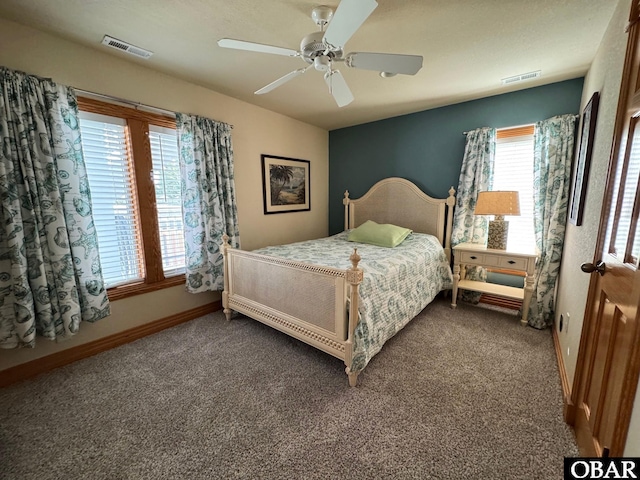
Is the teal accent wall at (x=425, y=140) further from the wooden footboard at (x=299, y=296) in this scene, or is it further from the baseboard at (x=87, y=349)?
the baseboard at (x=87, y=349)

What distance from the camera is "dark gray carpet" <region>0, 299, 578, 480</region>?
4.33 feet

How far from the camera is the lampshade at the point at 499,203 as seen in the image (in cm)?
272

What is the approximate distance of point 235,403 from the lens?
173 centimetres

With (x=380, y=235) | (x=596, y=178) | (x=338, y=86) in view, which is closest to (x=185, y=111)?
(x=338, y=86)

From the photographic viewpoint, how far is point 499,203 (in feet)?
9.09

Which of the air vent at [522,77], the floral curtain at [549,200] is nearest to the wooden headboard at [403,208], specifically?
the floral curtain at [549,200]

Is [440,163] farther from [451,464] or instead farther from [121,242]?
[121,242]

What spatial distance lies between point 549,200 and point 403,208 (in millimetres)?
1568

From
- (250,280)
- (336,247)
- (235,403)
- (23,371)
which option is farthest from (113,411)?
(336,247)

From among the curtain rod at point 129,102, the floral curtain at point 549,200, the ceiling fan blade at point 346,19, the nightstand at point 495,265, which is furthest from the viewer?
the nightstand at point 495,265

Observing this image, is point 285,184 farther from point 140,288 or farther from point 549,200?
point 549,200

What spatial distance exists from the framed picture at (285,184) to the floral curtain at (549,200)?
2.83m

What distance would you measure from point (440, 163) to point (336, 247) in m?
1.76

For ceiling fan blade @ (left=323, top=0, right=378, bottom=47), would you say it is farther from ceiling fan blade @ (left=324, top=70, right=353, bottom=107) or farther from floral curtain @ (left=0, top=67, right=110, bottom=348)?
floral curtain @ (left=0, top=67, right=110, bottom=348)
